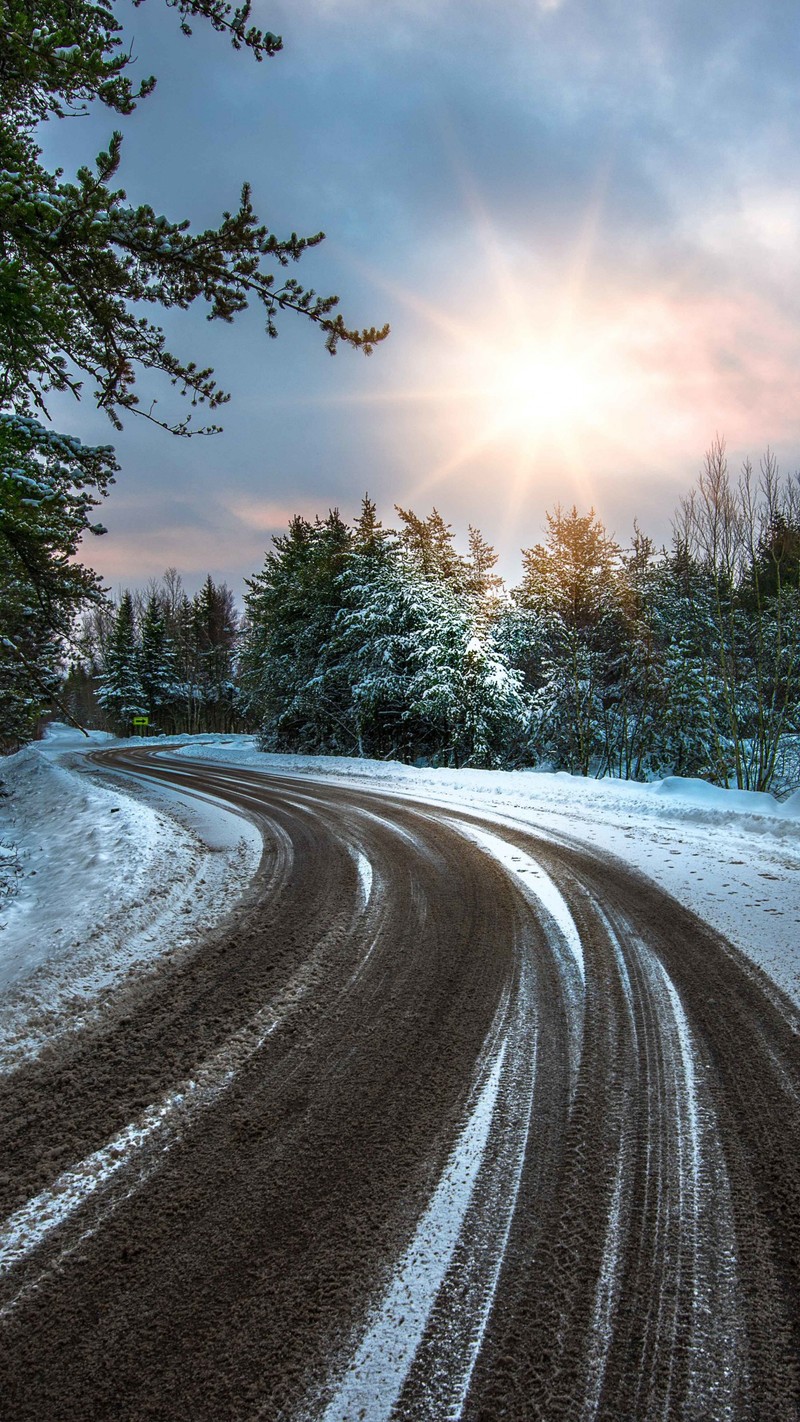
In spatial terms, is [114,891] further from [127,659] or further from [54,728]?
[54,728]

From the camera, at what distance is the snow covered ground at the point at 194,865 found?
10.7 feet

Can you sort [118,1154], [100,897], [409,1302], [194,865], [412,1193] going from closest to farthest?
1. [409,1302]
2. [412,1193]
3. [118,1154]
4. [100,897]
5. [194,865]

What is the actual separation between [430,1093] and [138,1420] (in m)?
1.22

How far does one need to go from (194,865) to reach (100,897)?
3.46 feet

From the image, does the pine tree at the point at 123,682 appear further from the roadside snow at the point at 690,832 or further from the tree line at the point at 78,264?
the tree line at the point at 78,264

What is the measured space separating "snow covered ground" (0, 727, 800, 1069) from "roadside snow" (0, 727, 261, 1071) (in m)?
0.01

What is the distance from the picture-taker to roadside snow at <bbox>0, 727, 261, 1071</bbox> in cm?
298

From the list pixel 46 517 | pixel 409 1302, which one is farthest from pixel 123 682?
pixel 409 1302

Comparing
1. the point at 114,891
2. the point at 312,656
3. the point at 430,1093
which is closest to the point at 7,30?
the point at 114,891

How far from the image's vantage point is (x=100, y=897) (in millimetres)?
4488

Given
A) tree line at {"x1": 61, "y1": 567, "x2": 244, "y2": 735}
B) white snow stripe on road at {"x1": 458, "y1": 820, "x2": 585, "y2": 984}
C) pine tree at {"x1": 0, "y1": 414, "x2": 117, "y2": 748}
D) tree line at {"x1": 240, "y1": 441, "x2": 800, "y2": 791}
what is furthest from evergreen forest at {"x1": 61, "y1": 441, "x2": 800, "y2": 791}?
tree line at {"x1": 61, "y1": 567, "x2": 244, "y2": 735}

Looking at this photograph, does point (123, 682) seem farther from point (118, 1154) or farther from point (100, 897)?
point (118, 1154)

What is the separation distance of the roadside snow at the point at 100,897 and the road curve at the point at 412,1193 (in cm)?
28

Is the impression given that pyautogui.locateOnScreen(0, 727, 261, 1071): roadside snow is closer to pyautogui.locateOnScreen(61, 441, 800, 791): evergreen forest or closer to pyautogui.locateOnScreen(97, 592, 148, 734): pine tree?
pyautogui.locateOnScreen(61, 441, 800, 791): evergreen forest
